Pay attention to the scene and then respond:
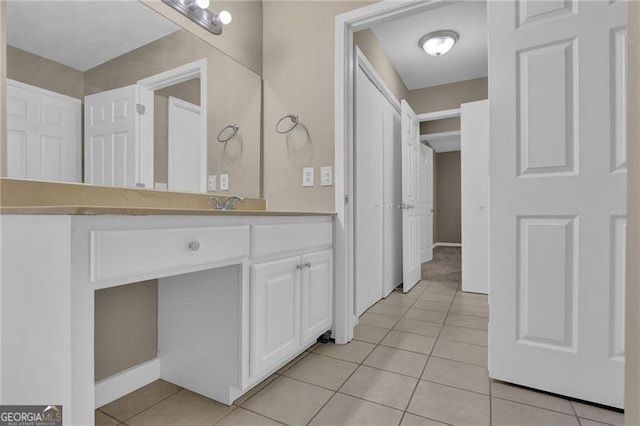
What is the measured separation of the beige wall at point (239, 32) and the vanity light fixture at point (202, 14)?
0.02 m

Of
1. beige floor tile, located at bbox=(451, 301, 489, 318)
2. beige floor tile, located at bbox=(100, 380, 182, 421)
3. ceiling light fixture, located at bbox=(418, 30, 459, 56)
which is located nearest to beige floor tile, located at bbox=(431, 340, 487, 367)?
beige floor tile, located at bbox=(451, 301, 489, 318)

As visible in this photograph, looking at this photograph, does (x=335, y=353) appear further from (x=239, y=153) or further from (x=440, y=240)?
(x=440, y=240)

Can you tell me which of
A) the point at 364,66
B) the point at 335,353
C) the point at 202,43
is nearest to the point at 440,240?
the point at 364,66

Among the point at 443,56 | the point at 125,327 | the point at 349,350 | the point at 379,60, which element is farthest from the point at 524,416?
the point at 443,56

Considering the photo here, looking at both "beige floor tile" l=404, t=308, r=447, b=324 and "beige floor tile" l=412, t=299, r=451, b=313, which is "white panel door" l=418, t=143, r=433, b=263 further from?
"beige floor tile" l=404, t=308, r=447, b=324

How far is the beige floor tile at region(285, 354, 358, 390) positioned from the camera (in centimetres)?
154

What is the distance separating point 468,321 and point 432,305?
0.45 meters

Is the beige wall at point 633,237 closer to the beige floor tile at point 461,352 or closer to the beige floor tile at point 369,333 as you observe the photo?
the beige floor tile at point 461,352

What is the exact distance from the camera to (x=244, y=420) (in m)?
1.24

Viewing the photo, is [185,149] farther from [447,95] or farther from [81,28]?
[447,95]

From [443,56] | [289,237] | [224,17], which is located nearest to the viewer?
[289,237]

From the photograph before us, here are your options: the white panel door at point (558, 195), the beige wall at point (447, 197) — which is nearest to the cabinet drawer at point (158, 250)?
the white panel door at point (558, 195)

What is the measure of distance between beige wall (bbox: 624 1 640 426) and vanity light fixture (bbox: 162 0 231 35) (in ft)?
6.13

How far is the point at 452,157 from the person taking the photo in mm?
7641
